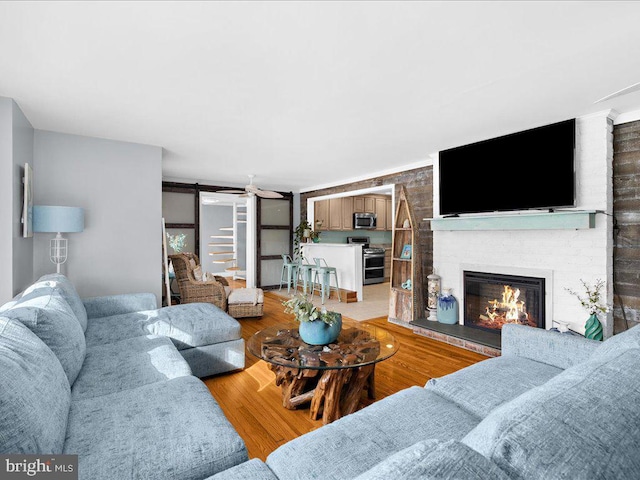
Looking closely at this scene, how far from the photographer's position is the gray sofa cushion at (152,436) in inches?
47.4

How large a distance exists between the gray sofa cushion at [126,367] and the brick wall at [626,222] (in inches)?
149

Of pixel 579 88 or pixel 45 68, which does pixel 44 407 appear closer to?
pixel 45 68

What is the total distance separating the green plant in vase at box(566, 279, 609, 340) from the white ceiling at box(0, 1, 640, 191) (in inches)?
63.8

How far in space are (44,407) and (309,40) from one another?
2.13 metres

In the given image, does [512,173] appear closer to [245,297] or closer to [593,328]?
[593,328]

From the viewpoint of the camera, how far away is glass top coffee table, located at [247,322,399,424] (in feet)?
7.13

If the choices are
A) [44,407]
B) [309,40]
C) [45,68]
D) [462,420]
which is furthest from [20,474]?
[45,68]

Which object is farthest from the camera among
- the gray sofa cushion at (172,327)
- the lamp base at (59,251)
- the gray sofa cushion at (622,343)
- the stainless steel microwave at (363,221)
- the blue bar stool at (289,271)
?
the stainless steel microwave at (363,221)

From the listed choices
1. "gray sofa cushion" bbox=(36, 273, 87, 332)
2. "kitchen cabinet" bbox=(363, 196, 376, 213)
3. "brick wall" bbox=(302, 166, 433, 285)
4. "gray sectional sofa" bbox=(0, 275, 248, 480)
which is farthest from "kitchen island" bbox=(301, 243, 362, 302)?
"gray sofa cushion" bbox=(36, 273, 87, 332)

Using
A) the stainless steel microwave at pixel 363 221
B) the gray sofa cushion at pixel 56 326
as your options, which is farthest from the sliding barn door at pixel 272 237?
the gray sofa cushion at pixel 56 326

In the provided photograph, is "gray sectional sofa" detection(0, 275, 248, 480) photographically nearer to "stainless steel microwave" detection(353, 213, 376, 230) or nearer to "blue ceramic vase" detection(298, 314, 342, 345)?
"blue ceramic vase" detection(298, 314, 342, 345)

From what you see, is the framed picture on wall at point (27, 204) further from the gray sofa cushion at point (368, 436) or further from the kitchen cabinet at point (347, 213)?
the kitchen cabinet at point (347, 213)

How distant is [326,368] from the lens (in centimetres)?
207

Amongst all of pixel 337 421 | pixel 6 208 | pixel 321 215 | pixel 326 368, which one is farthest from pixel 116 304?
pixel 321 215
